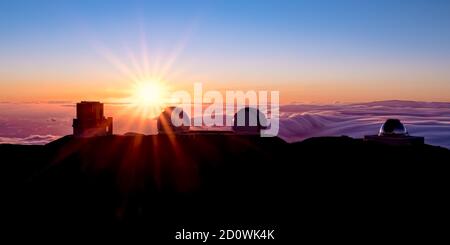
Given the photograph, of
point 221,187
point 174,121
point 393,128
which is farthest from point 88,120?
point 393,128

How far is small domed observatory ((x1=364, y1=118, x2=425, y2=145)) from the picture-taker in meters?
32.9

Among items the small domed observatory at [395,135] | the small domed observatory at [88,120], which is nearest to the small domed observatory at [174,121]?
the small domed observatory at [88,120]

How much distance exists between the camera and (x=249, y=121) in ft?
147

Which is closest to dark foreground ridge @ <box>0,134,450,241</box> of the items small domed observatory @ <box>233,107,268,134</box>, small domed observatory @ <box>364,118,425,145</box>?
small domed observatory @ <box>364,118,425,145</box>

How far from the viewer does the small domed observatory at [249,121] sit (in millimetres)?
44719

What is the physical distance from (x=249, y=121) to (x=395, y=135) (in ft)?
51.2

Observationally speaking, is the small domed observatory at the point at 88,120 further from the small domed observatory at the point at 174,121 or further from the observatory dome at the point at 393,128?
the observatory dome at the point at 393,128

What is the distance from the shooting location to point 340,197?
2547 cm

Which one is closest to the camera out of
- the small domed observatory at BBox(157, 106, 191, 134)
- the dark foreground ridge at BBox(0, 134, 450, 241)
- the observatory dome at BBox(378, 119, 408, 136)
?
the dark foreground ridge at BBox(0, 134, 450, 241)

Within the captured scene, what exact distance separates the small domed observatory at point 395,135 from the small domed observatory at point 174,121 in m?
19.3

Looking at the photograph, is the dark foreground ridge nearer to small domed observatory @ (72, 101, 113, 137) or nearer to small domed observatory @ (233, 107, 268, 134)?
small domed observatory @ (72, 101, 113, 137)

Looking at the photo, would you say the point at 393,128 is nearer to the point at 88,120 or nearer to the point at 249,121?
the point at 249,121

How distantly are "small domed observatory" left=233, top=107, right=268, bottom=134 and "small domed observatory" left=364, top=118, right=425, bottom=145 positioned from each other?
1370cm
